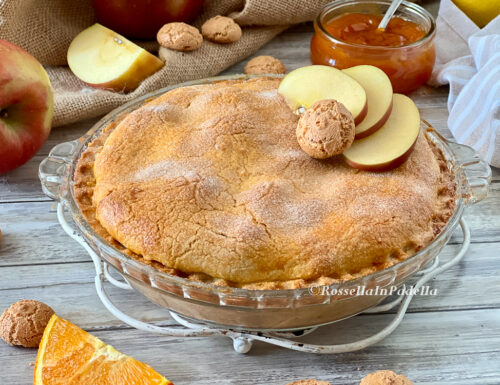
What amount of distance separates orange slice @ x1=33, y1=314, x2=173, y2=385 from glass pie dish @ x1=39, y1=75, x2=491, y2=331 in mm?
174

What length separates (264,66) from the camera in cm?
271

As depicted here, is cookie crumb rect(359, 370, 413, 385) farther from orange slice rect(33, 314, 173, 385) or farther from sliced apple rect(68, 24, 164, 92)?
sliced apple rect(68, 24, 164, 92)

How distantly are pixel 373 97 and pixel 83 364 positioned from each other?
3.35ft

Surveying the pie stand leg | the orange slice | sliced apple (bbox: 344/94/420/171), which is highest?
sliced apple (bbox: 344/94/420/171)

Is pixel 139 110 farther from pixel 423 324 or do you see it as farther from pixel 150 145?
pixel 423 324

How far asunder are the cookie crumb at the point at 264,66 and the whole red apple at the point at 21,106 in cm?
83

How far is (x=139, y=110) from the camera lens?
6.25 feet

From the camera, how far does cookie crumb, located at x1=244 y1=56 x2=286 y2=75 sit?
8.83 feet

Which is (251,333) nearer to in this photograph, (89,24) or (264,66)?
(264,66)

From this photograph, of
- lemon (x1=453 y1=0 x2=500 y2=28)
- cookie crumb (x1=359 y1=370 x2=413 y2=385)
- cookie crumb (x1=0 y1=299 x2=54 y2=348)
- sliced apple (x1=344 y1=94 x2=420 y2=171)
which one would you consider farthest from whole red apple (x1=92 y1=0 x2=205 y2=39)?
cookie crumb (x1=359 y1=370 x2=413 y2=385)

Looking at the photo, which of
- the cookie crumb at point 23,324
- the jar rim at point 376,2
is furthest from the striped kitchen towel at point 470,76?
the cookie crumb at point 23,324

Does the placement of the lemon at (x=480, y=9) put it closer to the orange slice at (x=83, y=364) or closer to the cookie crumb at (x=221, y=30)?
the cookie crumb at (x=221, y=30)

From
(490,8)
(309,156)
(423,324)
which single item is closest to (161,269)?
(309,156)

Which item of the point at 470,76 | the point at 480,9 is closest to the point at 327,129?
the point at 470,76
